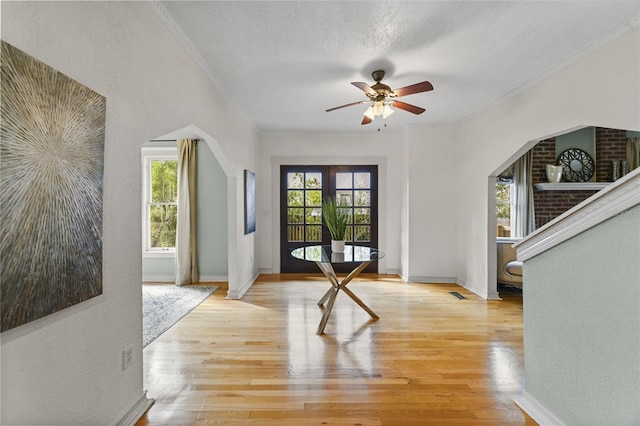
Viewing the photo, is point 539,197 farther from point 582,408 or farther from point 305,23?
point 305,23

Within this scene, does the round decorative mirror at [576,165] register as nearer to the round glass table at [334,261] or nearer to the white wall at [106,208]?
the round glass table at [334,261]

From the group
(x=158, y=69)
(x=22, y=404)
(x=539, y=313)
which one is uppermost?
(x=158, y=69)

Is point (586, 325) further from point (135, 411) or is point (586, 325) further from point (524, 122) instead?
point (524, 122)

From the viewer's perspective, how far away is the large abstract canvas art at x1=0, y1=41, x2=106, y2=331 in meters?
1.03

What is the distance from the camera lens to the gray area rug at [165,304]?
3055 mm

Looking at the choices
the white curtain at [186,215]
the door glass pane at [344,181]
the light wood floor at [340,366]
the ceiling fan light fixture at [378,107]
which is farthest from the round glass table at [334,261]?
the white curtain at [186,215]

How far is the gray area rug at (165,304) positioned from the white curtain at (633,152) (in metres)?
6.91

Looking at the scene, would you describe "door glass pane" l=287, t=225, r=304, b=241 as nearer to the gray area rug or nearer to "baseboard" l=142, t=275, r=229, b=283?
"baseboard" l=142, t=275, r=229, b=283

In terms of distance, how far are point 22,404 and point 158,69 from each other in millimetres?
1907

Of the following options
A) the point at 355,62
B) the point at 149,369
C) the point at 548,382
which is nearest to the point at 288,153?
the point at 355,62

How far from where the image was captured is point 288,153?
5.45 meters

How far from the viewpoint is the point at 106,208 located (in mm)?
1558

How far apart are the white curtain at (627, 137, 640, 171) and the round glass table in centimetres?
485

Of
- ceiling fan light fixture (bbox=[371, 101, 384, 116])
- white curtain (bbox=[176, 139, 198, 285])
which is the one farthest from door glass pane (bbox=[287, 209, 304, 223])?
ceiling fan light fixture (bbox=[371, 101, 384, 116])
